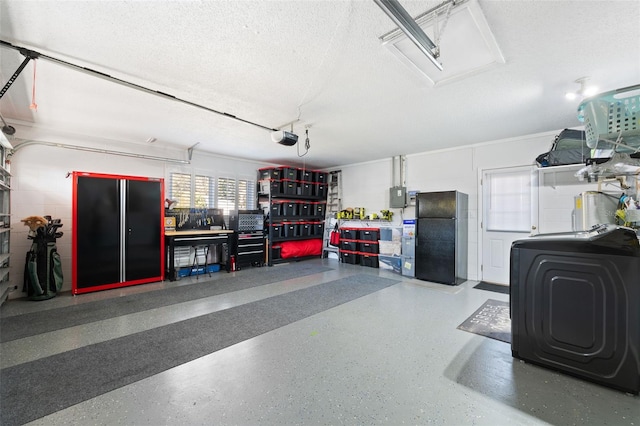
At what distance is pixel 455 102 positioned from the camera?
132 inches

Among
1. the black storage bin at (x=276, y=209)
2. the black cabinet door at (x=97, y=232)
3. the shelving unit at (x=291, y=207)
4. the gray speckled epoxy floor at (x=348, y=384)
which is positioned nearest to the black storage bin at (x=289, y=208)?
the shelving unit at (x=291, y=207)

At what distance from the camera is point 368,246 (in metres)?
6.56

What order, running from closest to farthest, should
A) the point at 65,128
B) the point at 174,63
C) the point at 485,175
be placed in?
the point at 174,63
the point at 65,128
the point at 485,175

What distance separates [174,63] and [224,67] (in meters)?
0.46

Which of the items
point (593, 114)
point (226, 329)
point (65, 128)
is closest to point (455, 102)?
point (593, 114)

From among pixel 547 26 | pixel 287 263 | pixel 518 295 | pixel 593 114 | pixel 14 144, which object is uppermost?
pixel 547 26

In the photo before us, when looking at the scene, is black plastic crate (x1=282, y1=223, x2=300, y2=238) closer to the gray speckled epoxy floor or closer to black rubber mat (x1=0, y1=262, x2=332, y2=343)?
black rubber mat (x1=0, y1=262, x2=332, y2=343)

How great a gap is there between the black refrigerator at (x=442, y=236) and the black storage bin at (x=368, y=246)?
4.06 ft

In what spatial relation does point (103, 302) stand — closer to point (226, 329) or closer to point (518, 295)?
point (226, 329)

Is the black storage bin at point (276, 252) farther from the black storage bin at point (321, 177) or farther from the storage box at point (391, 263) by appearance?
the storage box at point (391, 263)

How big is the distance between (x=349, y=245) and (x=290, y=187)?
7.24 ft

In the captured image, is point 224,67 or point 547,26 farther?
point 224,67

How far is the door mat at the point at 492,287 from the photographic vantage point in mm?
4555

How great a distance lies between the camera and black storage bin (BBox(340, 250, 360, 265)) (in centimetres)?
682
